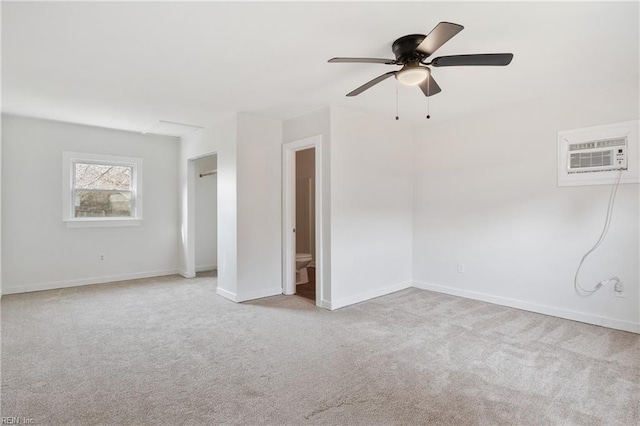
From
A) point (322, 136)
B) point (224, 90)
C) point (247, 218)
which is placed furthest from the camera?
point (247, 218)

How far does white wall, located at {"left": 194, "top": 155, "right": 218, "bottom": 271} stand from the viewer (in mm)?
6367

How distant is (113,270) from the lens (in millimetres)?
5418

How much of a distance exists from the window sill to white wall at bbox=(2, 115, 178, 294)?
0.07 metres

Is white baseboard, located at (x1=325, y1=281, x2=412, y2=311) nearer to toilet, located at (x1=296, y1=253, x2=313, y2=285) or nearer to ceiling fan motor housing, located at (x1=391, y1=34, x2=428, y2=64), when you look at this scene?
toilet, located at (x1=296, y1=253, x2=313, y2=285)

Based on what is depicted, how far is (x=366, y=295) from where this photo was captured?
437 centimetres

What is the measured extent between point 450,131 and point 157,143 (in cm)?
475

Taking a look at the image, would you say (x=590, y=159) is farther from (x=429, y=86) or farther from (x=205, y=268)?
(x=205, y=268)

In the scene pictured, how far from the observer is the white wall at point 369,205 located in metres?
4.06

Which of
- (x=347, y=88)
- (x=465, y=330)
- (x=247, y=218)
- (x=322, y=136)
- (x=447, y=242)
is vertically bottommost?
(x=465, y=330)

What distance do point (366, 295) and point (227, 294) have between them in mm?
1824

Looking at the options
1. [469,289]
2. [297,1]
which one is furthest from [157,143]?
[469,289]

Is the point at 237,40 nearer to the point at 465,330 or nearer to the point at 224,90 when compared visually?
the point at 224,90

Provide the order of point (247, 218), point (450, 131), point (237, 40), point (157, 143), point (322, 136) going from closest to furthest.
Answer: point (237, 40) → point (322, 136) → point (247, 218) → point (450, 131) → point (157, 143)

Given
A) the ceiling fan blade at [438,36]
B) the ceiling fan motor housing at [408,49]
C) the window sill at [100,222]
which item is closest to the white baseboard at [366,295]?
the ceiling fan motor housing at [408,49]
